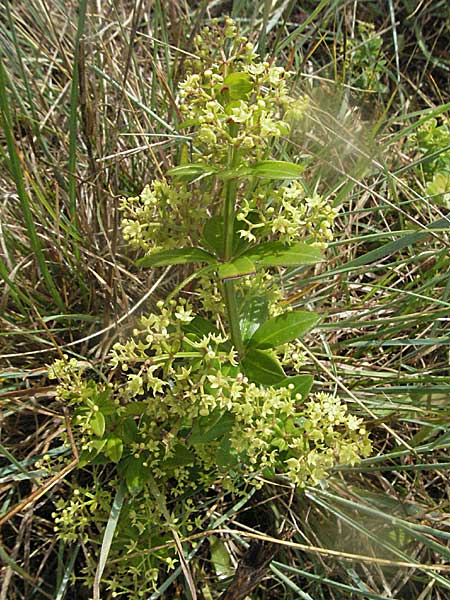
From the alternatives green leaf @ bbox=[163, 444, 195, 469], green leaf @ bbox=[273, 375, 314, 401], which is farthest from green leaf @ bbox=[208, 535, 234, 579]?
green leaf @ bbox=[273, 375, 314, 401]

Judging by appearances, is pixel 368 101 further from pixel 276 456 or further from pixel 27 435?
pixel 27 435

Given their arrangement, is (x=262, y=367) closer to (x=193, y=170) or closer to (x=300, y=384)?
(x=300, y=384)

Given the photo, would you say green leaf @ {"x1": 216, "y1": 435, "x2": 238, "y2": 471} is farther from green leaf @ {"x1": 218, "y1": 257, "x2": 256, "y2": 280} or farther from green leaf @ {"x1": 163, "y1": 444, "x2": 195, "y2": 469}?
green leaf @ {"x1": 218, "y1": 257, "x2": 256, "y2": 280}

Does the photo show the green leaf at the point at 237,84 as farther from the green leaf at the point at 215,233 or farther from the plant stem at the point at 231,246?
the green leaf at the point at 215,233

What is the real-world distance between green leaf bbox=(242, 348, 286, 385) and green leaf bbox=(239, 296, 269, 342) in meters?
0.10

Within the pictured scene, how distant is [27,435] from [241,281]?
953 millimetres

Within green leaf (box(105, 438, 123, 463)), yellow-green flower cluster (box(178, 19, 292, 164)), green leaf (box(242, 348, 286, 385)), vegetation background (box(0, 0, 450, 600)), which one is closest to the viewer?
yellow-green flower cluster (box(178, 19, 292, 164))

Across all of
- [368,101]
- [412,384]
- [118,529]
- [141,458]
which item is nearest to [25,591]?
[118,529]

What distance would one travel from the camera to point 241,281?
1.45 m

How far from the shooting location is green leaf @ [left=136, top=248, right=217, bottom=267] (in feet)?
4.09

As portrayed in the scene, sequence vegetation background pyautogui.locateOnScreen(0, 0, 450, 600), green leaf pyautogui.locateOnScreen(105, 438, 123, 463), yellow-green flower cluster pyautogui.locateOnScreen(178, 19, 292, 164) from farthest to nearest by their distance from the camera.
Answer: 1. vegetation background pyautogui.locateOnScreen(0, 0, 450, 600)
2. green leaf pyautogui.locateOnScreen(105, 438, 123, 463)
3. yellow-green flower cluster pyautogui.locateOnScreen(178, 19, 292, 164)

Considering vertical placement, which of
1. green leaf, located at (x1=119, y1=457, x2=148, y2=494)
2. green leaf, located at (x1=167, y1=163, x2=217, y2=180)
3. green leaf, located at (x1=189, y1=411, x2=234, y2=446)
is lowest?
green leaf, located at (x1=119, y1=457, x2=148, y2=494)

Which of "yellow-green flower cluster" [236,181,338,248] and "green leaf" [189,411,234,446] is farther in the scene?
"green leaf" [189,411,234,446]

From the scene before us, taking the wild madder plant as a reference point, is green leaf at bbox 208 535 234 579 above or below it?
below
